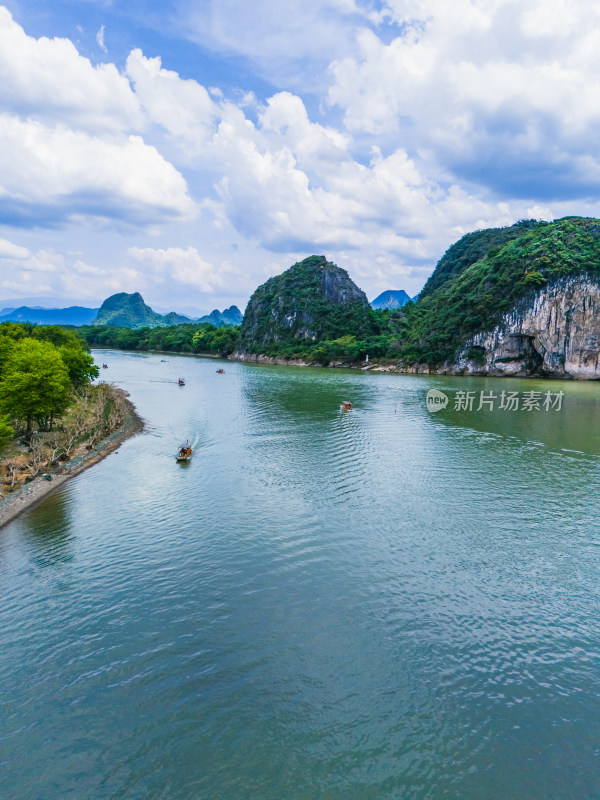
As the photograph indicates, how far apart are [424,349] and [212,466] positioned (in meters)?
98.8

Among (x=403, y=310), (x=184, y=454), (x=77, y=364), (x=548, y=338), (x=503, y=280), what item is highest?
(x=503, y=280)

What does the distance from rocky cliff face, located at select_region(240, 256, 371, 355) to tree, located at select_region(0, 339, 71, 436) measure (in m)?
121

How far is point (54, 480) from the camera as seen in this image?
102 ft

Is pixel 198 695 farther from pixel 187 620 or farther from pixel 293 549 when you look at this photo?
pixel 293 549

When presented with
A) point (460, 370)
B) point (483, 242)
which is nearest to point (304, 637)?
point (460, 370)

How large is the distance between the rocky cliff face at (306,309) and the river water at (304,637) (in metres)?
132

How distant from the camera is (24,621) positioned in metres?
15.4

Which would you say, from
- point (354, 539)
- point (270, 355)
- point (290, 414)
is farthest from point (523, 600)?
point (270, 355)

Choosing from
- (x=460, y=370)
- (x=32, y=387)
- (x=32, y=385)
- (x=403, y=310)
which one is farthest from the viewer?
(x=403, y=310)

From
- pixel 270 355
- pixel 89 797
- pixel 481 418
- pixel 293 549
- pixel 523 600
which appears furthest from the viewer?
pixel 270 355

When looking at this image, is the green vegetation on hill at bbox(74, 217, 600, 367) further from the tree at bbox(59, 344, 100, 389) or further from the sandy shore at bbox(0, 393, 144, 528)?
the sandy shore at bbox(0, 393, 144, 528)
